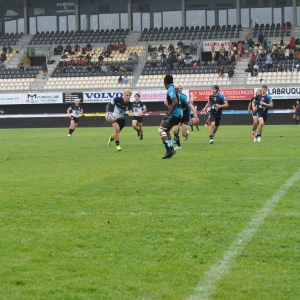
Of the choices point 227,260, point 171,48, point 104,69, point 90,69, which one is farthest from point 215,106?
point 171,48

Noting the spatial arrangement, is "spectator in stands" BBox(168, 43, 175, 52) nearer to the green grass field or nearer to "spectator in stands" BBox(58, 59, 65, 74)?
"spectator in stands" BBox(58, 59, 65, 74)

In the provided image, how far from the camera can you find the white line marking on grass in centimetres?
474

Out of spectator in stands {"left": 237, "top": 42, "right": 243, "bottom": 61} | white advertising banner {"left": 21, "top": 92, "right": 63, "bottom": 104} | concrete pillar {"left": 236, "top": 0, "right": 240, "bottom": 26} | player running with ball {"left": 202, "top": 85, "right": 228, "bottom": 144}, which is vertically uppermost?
concrete pillar {"left": 236, "top": 0, "right": 240, "bottom": 26}

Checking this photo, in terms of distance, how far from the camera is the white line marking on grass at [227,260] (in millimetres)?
4742

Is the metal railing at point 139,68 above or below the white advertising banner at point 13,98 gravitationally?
above

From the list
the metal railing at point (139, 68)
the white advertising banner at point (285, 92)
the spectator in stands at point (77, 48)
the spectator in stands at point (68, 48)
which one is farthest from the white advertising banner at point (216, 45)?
the spectator in stands at point (68, 48)

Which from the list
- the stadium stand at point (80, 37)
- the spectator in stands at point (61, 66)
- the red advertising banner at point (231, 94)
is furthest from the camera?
the stadium stand at point (80, 37)

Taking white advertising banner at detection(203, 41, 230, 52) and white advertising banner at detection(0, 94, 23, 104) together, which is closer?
white advertising banner at detection(0, 94, 23, 104)

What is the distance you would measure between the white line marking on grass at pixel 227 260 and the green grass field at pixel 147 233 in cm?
3

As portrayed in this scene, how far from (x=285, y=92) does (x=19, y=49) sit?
24800mm

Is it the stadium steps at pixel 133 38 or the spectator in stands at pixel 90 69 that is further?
the stadium steps at pixel 133 38

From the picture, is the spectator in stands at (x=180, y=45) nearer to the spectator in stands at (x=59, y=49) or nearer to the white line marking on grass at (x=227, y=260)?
the spectator in stands at (x=59, y=49)

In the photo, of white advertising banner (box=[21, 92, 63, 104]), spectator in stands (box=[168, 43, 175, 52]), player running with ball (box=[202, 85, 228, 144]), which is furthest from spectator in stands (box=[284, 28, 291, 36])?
player running with ball (box=[202, 85, 228, 144])

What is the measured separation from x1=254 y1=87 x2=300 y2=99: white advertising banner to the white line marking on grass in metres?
39.3
